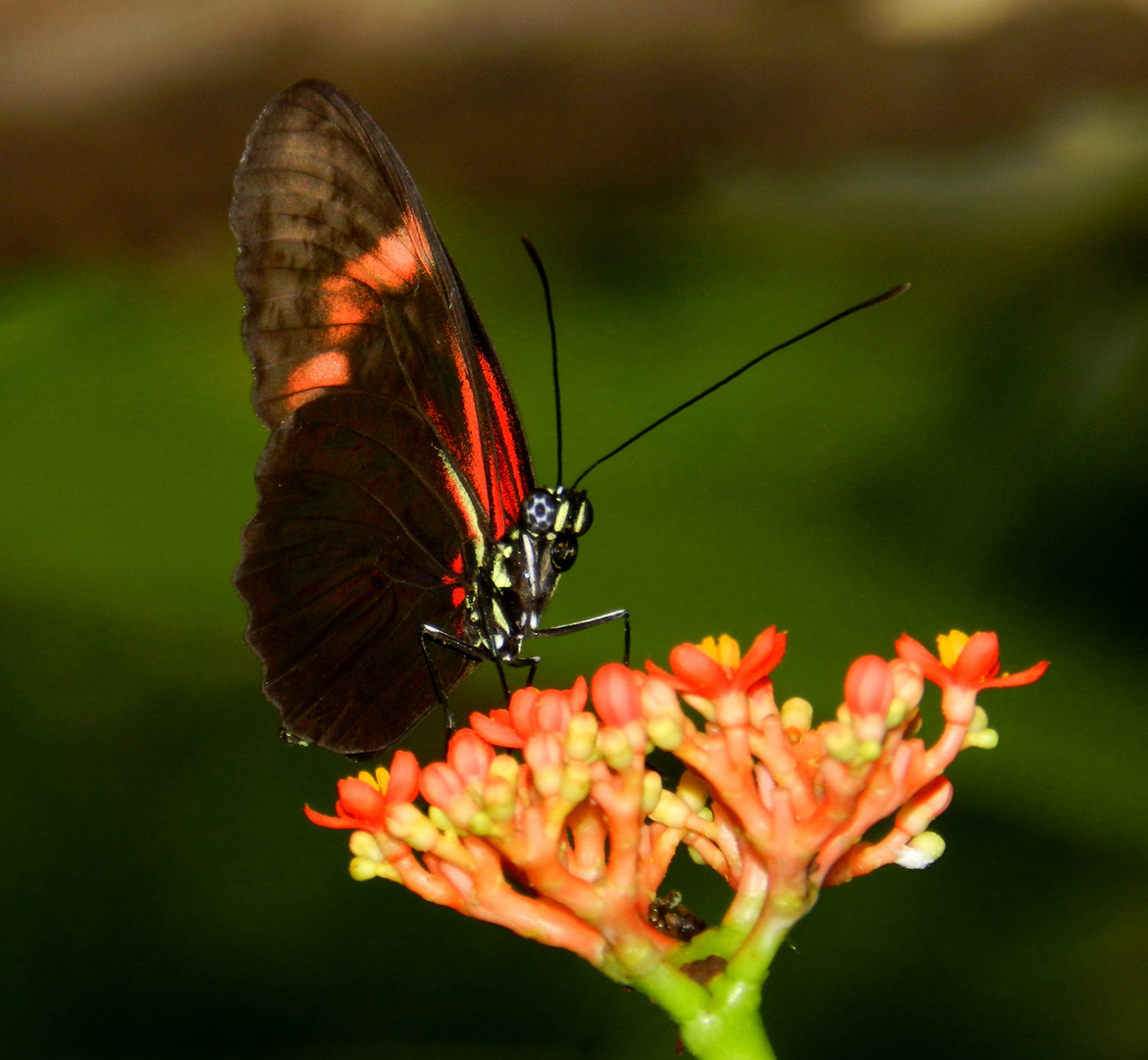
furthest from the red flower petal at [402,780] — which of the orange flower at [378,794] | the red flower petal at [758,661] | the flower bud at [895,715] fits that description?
the flower bud at [895,715]

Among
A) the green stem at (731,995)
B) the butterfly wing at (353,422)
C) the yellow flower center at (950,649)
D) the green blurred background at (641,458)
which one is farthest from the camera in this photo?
the green blurred background at (641,458)

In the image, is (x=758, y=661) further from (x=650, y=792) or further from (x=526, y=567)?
(x=526, y=567)

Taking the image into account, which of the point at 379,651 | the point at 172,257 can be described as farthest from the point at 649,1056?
the point at 172,257

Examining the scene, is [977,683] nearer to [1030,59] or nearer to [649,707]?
[649,707]

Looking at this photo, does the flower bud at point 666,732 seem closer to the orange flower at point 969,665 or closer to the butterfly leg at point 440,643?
the orange flower at point 969,665

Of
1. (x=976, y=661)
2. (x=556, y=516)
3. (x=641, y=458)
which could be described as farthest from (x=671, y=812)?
(x=641, y=458)

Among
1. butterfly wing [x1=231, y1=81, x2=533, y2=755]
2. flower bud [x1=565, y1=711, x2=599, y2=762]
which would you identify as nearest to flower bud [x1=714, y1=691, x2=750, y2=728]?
flower bud [x1=565, y1=711, x2=599, y2=762]

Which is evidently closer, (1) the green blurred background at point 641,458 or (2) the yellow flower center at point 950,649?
(2) the yellow flower center at point 950,649

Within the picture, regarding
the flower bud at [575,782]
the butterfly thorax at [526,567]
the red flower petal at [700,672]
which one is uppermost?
the butterfly thorax at [526,567]

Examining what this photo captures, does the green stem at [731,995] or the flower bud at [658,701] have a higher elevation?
the flower bud at [658,701]
